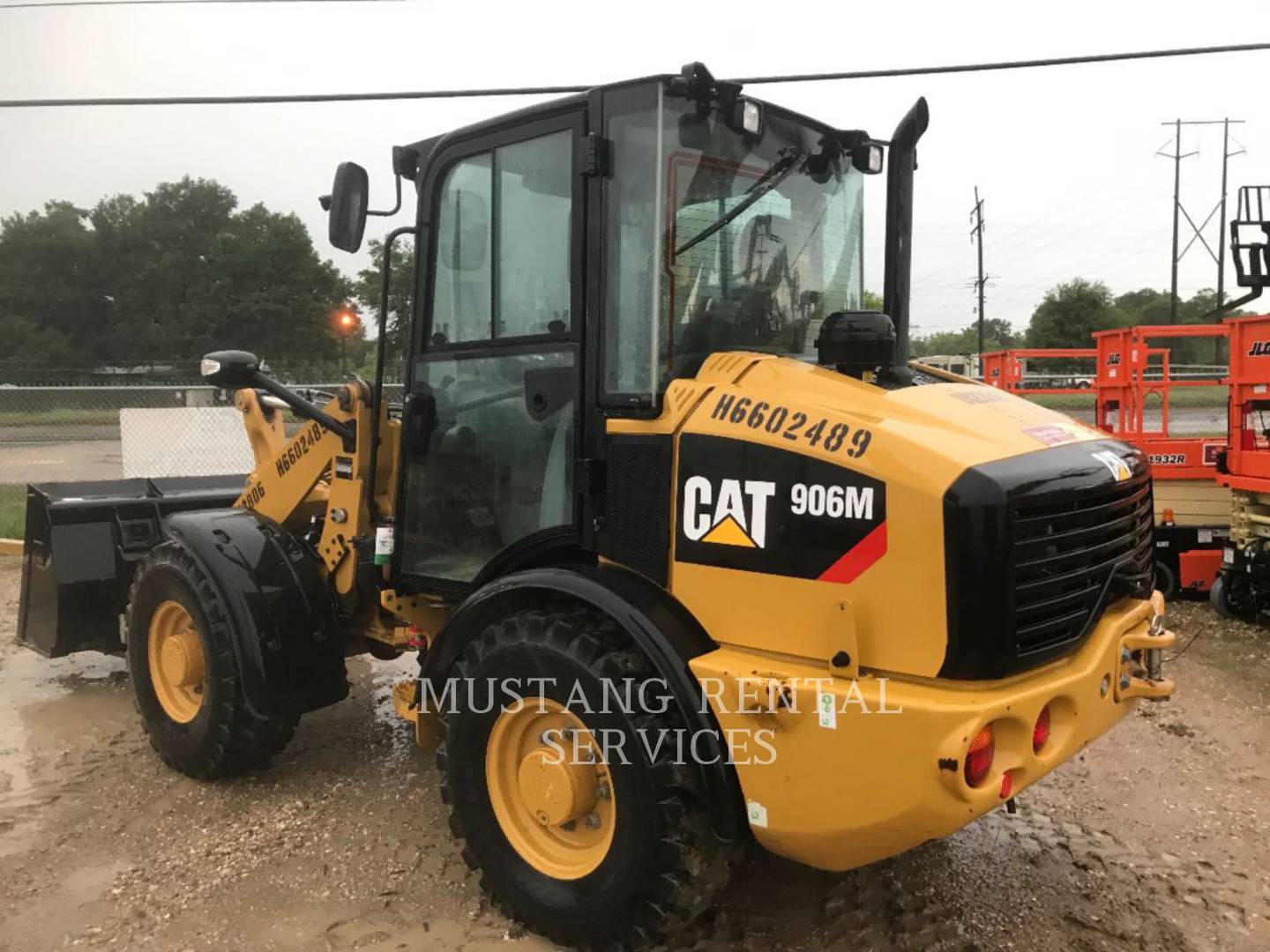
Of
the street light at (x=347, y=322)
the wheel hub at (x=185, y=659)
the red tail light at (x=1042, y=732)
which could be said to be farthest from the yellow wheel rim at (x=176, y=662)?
the red tail light at (x=1042, y=732)

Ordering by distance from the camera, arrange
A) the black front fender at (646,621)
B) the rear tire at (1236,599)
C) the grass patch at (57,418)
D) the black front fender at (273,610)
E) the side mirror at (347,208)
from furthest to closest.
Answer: the grass patch at (57,418)
the rear tire at (1236,599)
the black front fender at (273,610)
the side mirror at (347,208)
the black front fender at (646,621)

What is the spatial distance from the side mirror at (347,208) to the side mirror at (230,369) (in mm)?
918

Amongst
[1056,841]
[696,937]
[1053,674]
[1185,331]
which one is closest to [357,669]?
[696,937]

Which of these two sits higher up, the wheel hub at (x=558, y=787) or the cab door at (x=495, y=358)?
the cab door at (x=495, y=358)

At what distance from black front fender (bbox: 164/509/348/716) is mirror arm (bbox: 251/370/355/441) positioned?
56cm

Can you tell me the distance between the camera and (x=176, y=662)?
4230 mm

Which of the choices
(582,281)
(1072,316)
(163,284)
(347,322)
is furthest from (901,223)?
(1072,316)

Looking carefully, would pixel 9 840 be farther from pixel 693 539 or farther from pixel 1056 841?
pixel 1056 841

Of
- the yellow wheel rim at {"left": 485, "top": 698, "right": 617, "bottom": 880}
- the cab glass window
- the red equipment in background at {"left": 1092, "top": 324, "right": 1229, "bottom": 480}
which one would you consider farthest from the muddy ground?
the red equipment in background at {"left": 1092, "top": 324, "right": 1229, "bottom": 480}

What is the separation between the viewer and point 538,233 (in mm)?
3223

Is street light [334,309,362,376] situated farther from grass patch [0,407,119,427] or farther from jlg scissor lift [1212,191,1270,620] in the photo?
grass patch [0,407,119,427]

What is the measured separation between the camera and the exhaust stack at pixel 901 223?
302cm

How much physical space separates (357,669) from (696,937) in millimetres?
3587

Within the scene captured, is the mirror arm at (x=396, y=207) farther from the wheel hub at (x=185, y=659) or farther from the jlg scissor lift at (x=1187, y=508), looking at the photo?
the jlg scissor lift at (x=1187, y=508)
